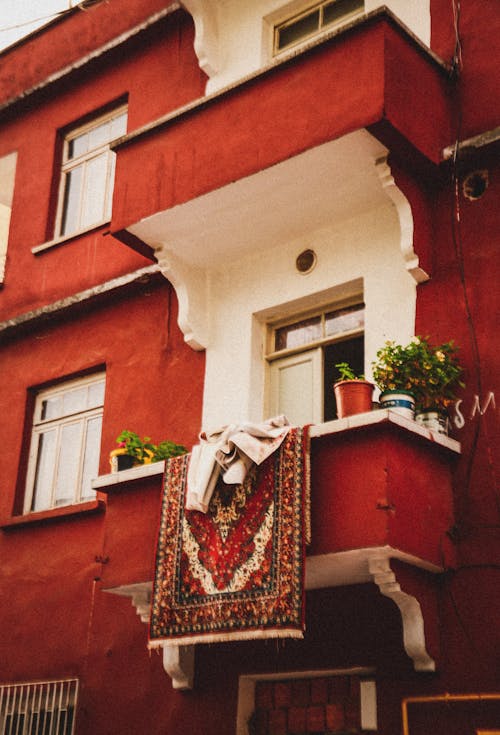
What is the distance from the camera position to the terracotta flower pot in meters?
7.65

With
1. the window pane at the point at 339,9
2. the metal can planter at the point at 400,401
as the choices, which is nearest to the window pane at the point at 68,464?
the metal can planter at the point at 400,401

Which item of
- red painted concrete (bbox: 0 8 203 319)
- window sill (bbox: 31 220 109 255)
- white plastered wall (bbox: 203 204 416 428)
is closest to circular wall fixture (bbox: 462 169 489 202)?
white plastered wall (bbox: 203 204 416 428)

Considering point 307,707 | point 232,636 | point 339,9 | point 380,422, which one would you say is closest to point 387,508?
point 380,422

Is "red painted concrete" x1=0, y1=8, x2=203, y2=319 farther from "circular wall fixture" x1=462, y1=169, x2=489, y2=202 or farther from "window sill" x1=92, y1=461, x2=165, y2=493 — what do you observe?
"circular wall fixture" x1=462, y1=169, x2=489, y2=202

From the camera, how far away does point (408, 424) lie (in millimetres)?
7234

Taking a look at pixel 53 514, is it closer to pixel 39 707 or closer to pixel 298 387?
pixel 39 707

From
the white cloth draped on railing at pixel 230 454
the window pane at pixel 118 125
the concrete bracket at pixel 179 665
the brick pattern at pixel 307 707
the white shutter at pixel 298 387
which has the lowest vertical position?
the brick pattern at pixel 307 707

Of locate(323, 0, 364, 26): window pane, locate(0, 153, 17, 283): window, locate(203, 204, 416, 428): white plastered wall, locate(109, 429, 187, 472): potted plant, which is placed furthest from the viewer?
locate(0, 153, 17, 283): window

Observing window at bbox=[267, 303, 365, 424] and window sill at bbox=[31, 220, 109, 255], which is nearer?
window at bbox=[267, 303, 365, 424]

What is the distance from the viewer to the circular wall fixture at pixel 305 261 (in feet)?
30.9

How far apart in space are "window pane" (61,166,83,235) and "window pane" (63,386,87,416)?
2173 millimetres

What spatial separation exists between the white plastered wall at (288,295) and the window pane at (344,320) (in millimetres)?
148

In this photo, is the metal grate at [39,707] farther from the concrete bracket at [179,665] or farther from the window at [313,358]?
the window at [313,358]

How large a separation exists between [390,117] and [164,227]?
2.60 metres
